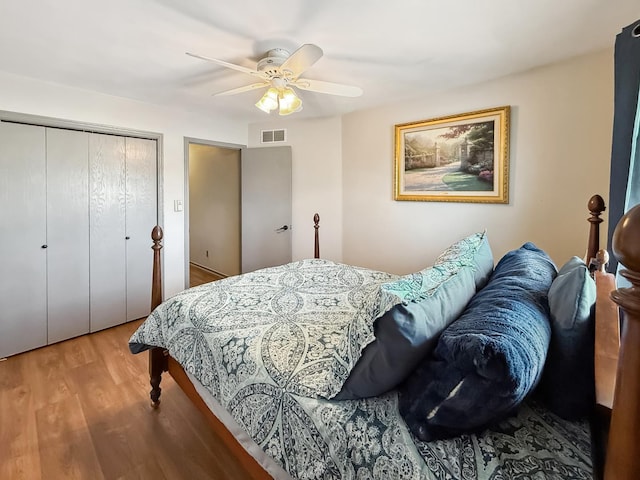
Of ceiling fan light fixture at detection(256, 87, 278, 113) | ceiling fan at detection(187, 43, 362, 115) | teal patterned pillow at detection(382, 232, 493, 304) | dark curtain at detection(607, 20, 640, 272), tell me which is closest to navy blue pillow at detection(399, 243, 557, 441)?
teal patterned pillow at detection(382, 232, 493, 304)

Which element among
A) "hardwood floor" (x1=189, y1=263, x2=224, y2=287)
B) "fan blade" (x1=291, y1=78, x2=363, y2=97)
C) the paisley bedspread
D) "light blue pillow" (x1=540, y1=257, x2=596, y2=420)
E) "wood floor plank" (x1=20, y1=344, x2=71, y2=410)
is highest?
"fan blade" (x1=291, y1=78, x2=363, y2=97)

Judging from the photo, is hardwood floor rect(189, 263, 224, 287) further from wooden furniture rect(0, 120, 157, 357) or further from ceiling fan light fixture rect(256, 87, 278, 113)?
ceiling fan light fixture rect(256, 87, 278, 113)

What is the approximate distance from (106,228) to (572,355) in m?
3.60

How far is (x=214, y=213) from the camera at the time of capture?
515 cm

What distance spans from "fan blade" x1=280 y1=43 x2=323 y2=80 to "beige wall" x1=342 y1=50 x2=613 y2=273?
64.5 inches

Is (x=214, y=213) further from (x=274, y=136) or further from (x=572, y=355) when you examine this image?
Answer: (x=572, y=355)

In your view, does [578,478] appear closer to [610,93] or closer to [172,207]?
[610,93]

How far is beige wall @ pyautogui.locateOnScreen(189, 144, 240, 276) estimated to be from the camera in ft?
15.3

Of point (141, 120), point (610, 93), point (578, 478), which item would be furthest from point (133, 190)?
point (610, 93)

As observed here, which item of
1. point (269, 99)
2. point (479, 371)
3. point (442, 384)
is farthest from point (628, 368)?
point (269, 99)

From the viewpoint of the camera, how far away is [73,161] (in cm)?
289

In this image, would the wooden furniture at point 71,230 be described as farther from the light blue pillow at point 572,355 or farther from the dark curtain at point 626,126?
the dark curtain at point 626,126

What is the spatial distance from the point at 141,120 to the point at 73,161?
773 millimetres

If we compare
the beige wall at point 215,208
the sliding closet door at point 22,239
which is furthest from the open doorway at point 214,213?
the sliding closet door at point 22,239
